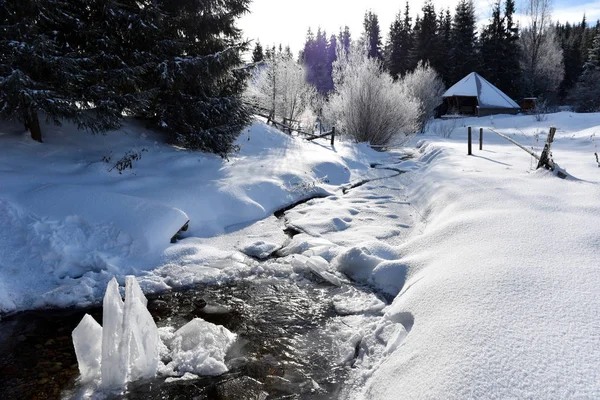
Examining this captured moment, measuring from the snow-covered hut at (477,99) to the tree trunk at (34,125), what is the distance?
34.2 m

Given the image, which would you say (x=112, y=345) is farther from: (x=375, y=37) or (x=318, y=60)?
(x=318, y=60)

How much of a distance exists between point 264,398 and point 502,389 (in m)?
1.94

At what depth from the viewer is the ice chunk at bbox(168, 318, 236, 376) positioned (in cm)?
381

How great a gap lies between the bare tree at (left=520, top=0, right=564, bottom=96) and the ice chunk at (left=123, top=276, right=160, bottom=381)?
47.7 meters

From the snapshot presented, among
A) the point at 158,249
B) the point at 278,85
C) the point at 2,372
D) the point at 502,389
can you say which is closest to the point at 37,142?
the point at 158,249

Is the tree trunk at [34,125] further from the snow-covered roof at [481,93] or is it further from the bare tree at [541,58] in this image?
the bare tree at [541,58]

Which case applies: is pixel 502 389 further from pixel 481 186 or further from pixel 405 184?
pixel 405 184

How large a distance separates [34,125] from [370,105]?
47.0 feet

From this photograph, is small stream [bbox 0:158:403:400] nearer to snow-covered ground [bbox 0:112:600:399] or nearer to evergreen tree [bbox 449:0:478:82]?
snow-covered ground [bbox 0:112:600:399]

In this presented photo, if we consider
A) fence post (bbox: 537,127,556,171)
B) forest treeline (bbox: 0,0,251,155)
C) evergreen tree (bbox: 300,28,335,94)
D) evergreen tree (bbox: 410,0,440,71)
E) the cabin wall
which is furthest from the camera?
evergreen tree (bbox: 300,28,335,94)

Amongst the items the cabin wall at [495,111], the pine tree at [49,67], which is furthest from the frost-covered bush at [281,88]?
the pine tree at [49,67]

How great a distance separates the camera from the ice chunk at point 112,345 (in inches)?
136

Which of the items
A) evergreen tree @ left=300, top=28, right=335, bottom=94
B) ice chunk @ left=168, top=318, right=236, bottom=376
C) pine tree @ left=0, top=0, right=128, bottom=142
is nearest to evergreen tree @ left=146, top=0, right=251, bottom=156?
pine tree @ left=0, top=0, right=128, bottom=142

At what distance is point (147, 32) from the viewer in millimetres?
9242
